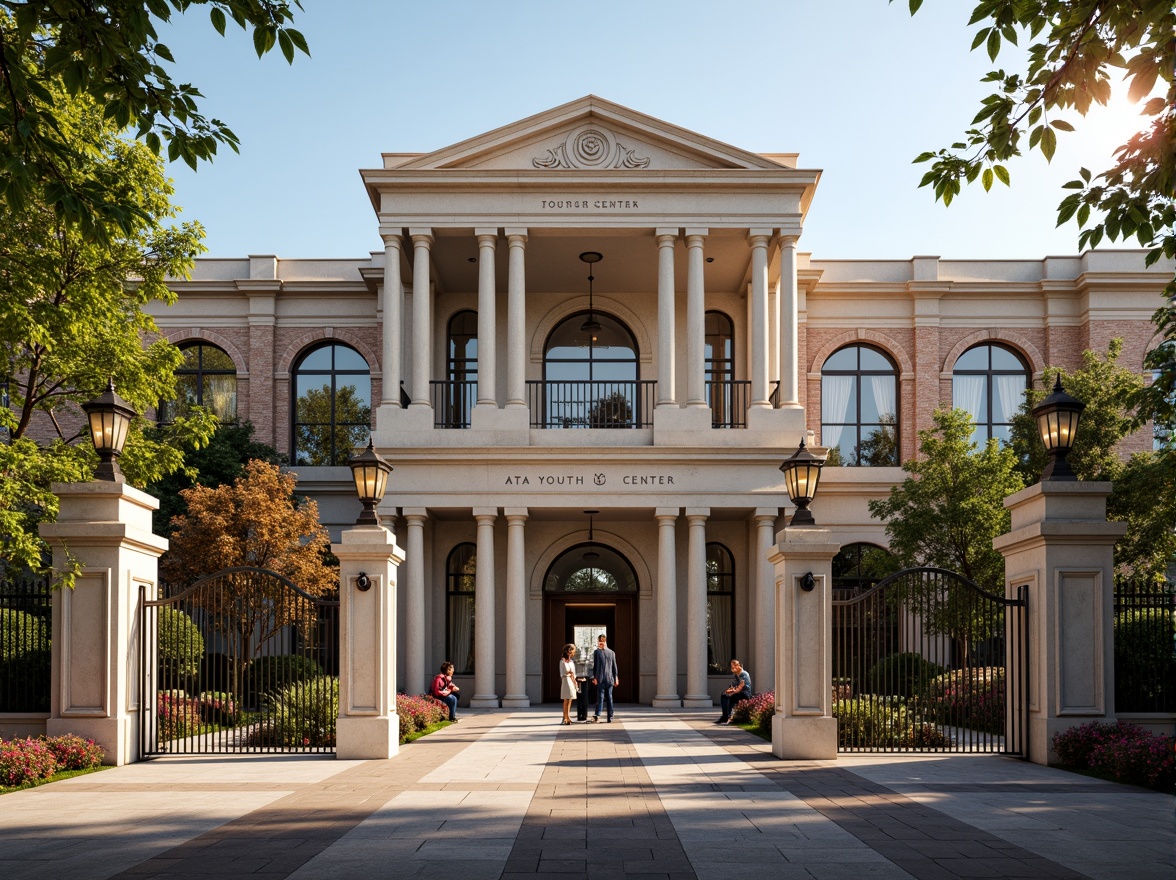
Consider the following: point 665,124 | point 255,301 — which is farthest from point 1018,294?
point 255,301

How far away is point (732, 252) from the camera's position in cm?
3100

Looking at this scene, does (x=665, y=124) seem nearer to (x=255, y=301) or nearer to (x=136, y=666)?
(x=255, y=301)

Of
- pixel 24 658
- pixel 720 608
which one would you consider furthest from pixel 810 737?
pixel 720 608

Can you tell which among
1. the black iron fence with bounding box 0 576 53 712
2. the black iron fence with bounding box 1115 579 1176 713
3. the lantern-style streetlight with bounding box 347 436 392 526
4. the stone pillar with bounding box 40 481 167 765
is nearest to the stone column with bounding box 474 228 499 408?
the lantern-style streetlight with bounding box 347 436 392 526

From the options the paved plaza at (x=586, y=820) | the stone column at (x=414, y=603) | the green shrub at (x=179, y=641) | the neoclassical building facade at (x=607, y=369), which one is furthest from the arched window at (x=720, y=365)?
the paved plaza at (x=586, y=820)

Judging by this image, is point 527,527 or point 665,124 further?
point 527,527

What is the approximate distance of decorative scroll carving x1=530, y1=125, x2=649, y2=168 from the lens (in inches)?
1152

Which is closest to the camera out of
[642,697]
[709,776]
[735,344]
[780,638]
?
[709,776]

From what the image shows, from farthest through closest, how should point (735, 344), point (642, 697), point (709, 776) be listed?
1. point (735, 344)
2. point (642, 697)
3. point (709, 776)

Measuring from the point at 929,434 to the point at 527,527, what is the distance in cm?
1067

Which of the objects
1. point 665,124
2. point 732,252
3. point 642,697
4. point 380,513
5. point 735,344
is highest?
point 665,124

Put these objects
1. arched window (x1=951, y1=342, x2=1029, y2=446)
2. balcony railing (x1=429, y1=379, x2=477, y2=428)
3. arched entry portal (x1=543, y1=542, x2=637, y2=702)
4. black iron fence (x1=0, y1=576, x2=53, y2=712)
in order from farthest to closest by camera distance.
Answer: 1. arched window (x1=951, y1=342, x2=1029, y2=446)
2. balcony railing (x1=429, y1=379, x2=477, y2=428)
3. arched entry portal (x1=543, y1=542, x2=637, y2=702)
4. black iron fence (x1=0, y1=576, x2=53, y2=712)

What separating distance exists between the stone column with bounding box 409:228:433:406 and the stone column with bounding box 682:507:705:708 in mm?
7077

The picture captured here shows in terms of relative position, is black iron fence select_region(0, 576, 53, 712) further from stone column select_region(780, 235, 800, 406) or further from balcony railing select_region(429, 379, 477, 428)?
stone column select_region(780, 235, 800, 406)
